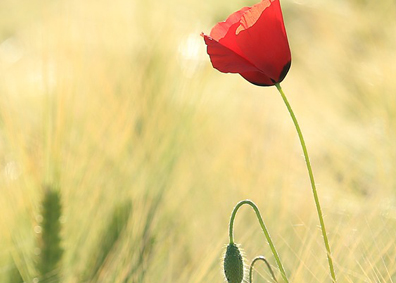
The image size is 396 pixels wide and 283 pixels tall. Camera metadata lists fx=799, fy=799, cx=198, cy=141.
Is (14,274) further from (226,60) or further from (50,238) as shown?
(226,60)

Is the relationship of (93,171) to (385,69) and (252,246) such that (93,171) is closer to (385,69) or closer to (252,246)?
(252,246)

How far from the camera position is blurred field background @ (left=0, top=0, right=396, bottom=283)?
0.72 m

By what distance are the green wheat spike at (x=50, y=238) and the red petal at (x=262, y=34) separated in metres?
0.27

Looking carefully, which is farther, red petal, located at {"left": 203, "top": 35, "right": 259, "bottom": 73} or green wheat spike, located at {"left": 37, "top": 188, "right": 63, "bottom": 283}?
green wheat spike, located at {"left": 37, "top": 188, "right": 63, "bottom": 283}

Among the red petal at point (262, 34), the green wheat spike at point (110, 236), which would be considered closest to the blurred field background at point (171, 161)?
the green wheat spike at point (110, 236)

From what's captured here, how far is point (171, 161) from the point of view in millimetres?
872

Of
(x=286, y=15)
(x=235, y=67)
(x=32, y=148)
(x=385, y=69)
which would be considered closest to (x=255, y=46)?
(x=235, y=67)

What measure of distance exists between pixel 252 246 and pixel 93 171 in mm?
178

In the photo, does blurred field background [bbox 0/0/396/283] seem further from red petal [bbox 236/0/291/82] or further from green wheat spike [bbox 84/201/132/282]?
red petal [bbox 236/0/291/82]

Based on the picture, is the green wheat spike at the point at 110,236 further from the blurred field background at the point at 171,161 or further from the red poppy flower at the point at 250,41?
the red poppy flower at the point at 250,41

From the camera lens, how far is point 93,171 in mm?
807

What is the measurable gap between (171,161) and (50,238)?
223mm

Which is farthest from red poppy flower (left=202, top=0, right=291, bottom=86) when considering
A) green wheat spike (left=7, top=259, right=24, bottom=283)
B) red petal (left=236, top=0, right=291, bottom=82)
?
green wheat spike (left=7, top=259, right=24, bottom=283)

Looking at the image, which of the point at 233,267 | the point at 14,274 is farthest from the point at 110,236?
the point at 233,267
